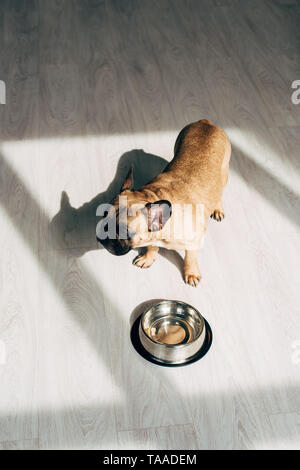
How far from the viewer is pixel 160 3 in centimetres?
402

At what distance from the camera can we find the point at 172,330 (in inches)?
81.4

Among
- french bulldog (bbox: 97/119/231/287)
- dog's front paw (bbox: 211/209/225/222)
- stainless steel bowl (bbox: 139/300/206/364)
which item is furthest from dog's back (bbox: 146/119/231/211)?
stainless steel bowl (bbox: 139/300/206/364)

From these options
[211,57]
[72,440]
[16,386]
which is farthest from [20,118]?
[72,440]

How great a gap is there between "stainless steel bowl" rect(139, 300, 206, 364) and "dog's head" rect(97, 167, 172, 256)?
0.34 metres

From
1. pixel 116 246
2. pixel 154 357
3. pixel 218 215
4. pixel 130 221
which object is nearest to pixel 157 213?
pixel 130 221

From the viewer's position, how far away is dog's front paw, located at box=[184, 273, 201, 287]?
7.27 feet

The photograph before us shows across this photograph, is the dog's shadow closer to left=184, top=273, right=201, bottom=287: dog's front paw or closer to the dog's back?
left=184, top=273, right=201, bottom=287: dog's front paw

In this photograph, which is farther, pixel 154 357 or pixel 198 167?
pixel 198 167

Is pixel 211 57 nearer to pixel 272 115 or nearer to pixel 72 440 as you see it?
pixel 272 115

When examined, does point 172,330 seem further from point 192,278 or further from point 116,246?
point 116,246

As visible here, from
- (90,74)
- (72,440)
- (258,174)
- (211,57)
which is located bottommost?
(72,440)

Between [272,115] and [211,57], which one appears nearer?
[272,115]

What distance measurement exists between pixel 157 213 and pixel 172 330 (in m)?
0.57

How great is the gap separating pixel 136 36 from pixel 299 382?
287 cm
